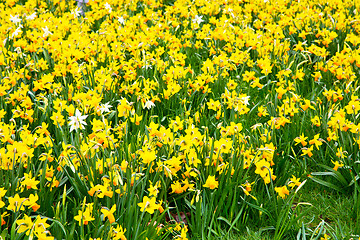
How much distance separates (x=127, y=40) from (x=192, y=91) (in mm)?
1241

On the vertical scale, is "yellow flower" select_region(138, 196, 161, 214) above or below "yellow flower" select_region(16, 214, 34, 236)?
below

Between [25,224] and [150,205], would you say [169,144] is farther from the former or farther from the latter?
[25,224]

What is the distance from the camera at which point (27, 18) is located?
17.4 feet

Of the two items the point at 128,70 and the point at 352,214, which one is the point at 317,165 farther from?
the point at 128,70

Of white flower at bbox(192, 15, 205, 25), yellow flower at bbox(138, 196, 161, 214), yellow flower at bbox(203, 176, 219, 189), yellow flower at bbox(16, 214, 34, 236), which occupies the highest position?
white flower at bbox(192, 15, 205, 25)

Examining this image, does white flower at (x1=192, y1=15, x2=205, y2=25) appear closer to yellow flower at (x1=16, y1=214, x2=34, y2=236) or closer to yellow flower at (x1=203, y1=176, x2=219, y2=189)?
yellow flower at (x1=203, y1=176, x2=219, y2=189)

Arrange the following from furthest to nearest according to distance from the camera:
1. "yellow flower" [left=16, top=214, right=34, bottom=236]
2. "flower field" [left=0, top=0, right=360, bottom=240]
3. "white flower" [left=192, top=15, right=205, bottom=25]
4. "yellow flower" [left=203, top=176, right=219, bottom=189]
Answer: "white flower" [left=192, top=15, right=205, bottom=25] → "yellow flower" [left=203, top=176, right=219, bottom=189] → "flower field" [left=0, top=0, right=360, bottom=240] → "yellow flower" [left=16, top=214, right=34, bottom=236]

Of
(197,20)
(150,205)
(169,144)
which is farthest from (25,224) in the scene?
(197,20)

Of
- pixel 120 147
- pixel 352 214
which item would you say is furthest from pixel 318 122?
pixel 120 147

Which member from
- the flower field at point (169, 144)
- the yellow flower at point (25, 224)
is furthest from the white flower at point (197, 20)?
the yellow flower at point (25, 224)

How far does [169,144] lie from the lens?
2.48 metres

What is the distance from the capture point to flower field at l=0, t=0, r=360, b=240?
85.2 inches

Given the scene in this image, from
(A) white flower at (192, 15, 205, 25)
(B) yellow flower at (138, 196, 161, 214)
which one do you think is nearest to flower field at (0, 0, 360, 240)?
(B) yellow flower at (138, 196, 161, 214)

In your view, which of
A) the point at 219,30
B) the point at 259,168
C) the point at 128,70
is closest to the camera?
the point at 259,168
